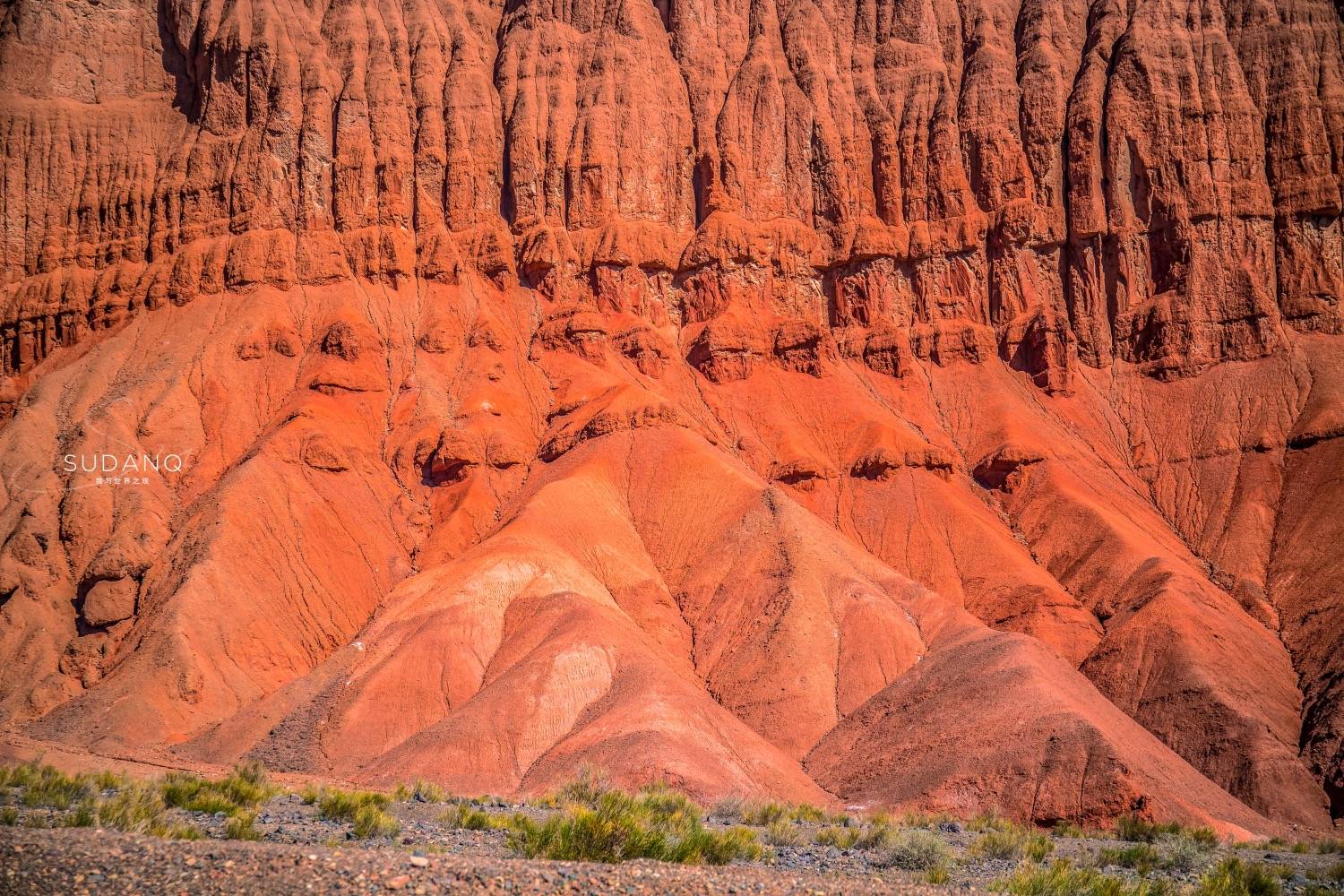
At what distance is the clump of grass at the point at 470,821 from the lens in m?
20.8

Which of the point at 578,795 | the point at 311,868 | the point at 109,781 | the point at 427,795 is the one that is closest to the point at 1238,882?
the point at 578,795

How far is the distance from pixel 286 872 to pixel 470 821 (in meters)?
9.35

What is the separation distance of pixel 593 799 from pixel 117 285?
63.9m

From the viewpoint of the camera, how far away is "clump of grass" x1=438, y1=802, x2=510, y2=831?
20.8 meters

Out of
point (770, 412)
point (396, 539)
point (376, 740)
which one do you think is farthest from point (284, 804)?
point (770, 412)

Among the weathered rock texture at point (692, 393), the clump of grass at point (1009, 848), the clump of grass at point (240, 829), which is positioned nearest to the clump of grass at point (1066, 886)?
the clump of grass at point (1009, 848)

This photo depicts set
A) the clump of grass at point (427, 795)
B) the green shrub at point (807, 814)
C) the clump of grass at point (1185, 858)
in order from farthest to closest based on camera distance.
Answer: the green shrub at point (807, 814), the clump of grass at point (427, 795), the clump of grass at point (1185, 858)

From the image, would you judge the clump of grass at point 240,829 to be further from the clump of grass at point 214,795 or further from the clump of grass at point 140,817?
the clump of grass at point 214,795

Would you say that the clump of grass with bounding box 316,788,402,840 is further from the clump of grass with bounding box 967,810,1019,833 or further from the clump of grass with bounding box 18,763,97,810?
the clump of grass with bounding box 967,810,1019,833

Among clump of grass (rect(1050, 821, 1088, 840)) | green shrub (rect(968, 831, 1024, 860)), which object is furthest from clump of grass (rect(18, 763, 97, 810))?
clump of grass (rect(1050, 821, 1088, 840))

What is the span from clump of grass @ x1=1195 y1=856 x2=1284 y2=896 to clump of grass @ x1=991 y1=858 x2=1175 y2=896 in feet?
2.13

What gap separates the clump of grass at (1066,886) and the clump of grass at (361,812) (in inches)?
351

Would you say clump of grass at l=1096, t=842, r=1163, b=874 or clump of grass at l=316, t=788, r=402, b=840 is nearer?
clump of grass at l=316, t=788, r=402, b=840

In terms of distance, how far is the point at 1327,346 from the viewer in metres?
72.1
